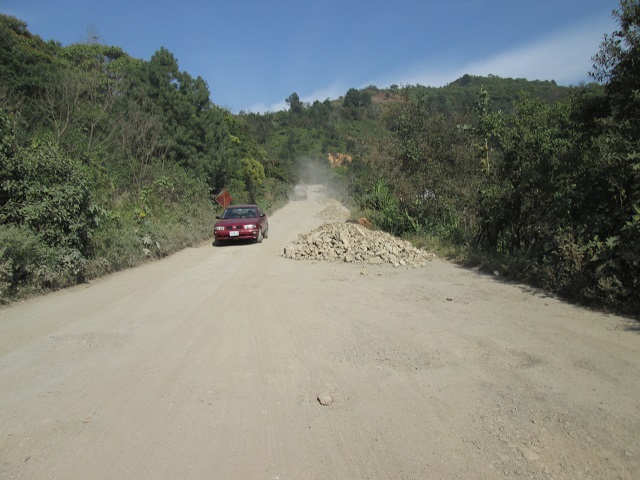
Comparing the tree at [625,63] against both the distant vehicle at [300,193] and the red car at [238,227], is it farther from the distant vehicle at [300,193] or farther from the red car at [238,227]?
the distant vehicle at [300,193]

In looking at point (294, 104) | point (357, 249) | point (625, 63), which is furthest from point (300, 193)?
point (294, 104)

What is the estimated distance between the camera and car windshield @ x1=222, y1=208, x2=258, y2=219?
18.0m

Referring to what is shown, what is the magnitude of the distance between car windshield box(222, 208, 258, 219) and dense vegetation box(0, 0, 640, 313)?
148 cm

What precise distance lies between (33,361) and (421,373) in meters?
4.52

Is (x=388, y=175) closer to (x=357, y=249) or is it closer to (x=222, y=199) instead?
(x=357, y=249)

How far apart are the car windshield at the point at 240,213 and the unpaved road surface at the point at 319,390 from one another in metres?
10.2

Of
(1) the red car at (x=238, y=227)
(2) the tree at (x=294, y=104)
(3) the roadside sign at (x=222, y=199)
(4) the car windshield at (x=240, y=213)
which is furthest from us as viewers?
(2) the tree at (x=294, y=104)

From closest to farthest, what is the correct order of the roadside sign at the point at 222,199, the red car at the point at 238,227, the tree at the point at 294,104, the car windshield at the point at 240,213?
the red car at the point at 238,227 < the car windshield at the point at 240,213 < the roadside sign at the point at 222,199 < the tree at the point at 294,104

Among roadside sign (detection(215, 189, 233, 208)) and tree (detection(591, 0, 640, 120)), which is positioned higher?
tree (detection(591, 0, 640, 120))

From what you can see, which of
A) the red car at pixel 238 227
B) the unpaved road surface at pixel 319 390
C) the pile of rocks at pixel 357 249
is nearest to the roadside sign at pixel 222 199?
the red car at pixel 238 227

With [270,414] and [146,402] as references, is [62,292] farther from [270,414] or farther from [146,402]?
[270,414]

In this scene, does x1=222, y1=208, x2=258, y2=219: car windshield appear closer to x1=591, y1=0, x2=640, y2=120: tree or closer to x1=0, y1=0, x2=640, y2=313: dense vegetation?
x1=0, y1=0, x2=640, y2=313: dense vegetation

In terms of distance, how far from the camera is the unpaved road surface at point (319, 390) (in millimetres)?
3115

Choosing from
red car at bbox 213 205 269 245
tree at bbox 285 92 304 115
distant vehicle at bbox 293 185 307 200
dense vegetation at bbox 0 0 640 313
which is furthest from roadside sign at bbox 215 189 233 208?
tree at bbox 285 92 304 115
